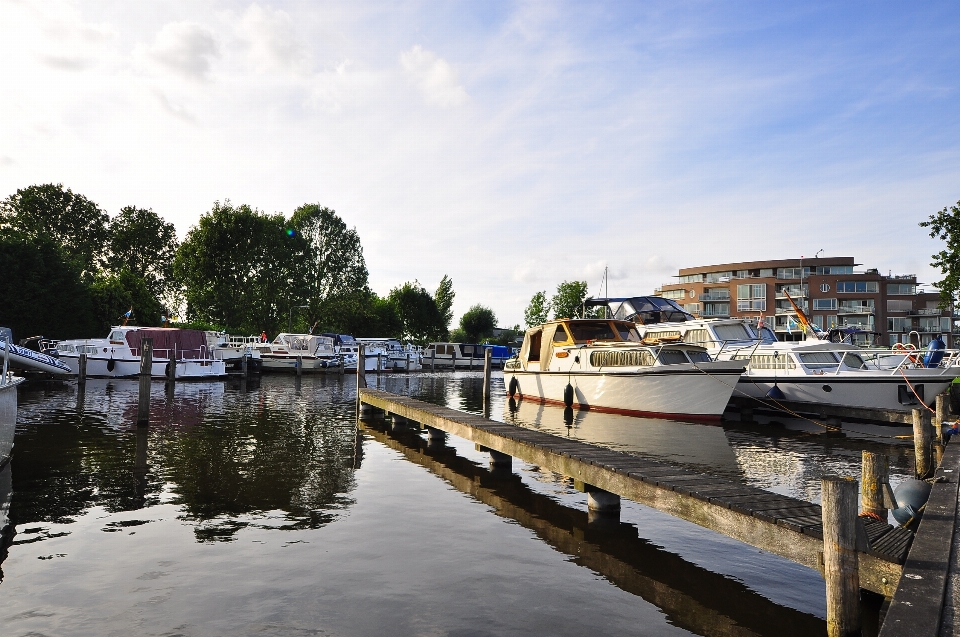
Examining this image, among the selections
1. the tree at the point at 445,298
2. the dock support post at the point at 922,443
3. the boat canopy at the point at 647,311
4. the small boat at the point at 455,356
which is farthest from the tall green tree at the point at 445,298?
the dock support post at the point at 922,443

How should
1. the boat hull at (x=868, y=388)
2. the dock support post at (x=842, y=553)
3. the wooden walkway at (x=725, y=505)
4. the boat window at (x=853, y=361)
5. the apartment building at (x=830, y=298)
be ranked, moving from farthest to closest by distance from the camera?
the apartment building at (x=830, y=298) → the boat window at (x=853, y=361) → the boat hull at (x=868, y=388) → the wooden walkway at (x=725, y=505) → the dock support post at (x=842, y=553)

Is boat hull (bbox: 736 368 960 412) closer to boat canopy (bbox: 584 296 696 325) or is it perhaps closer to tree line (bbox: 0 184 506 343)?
boat canopy (bbox: 584 296 696 325)

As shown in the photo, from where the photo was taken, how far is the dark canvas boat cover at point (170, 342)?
127 feet

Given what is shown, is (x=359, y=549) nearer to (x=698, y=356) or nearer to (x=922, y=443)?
(x=922, y=443)

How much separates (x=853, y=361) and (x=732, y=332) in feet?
15.3

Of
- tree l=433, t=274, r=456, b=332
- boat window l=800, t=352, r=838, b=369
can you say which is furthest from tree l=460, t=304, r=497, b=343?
boat window l=800, t=352, r=838, b=369

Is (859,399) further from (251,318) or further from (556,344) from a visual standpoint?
(251,318)

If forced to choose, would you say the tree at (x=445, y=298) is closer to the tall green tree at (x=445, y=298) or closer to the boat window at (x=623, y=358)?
the tall green tree at (x=445, y=298)

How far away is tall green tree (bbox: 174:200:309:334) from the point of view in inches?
2672

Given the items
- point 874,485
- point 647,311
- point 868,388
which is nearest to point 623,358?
point 868,388

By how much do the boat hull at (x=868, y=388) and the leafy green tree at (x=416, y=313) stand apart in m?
76.1

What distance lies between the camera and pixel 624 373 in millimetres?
22906

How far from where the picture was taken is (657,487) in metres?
7.75

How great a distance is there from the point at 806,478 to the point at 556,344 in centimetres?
1433
